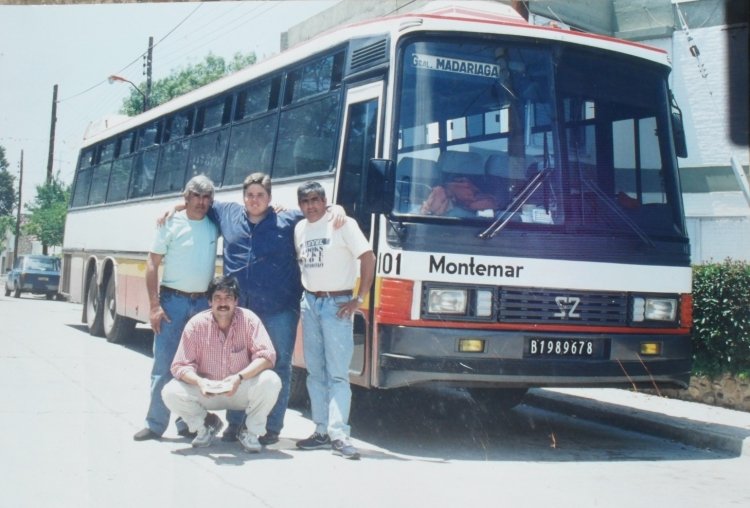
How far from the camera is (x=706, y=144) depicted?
781 inches

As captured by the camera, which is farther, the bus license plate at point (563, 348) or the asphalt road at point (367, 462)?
the bus license plate at point (563, 348)

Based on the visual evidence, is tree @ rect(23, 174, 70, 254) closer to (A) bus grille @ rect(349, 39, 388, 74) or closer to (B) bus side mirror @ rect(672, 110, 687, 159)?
(A) bus grille @ rect(349, 39, 388, 74)

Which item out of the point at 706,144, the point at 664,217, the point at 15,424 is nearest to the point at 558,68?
the point at 664,217

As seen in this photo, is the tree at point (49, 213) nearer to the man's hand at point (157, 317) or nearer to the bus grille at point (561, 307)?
the man's hand at point (157, 317)

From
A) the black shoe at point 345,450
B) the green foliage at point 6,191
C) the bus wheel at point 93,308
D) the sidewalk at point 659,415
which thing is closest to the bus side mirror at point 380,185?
the black shoe at point 345,450

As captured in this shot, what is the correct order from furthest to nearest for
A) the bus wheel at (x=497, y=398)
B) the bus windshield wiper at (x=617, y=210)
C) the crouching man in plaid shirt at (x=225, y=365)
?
the bus wheel at (x=497, y=398), the bus windshield wiper at (x=617, y=210), the crouching man in plaid shirt at (x=225, y=365)

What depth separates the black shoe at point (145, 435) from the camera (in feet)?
22.3

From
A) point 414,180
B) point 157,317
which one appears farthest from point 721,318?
point 157,317

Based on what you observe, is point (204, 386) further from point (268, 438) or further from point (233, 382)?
point (268, 438)

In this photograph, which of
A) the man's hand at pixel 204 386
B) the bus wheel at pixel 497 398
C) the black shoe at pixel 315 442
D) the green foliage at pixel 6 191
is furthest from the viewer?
the green foliage at pixel 6 191

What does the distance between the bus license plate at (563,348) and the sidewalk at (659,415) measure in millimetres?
1605

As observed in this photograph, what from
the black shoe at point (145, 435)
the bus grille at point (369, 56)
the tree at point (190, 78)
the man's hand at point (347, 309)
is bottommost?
the black shoe at point (145, 435)

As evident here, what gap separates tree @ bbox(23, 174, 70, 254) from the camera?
90.9 ft

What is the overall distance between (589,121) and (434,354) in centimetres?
223
